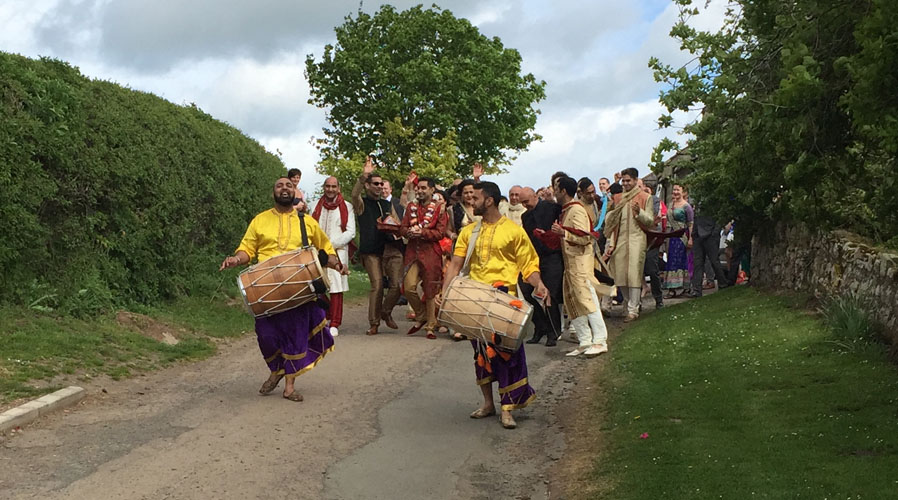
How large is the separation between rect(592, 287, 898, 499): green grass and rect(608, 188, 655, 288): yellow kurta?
110 inches

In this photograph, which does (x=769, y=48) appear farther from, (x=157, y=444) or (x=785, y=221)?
(x=785, y=221)

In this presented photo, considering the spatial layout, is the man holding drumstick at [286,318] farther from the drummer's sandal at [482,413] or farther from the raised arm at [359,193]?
the raised arm at [359,193]

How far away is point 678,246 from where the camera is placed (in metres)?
18.9

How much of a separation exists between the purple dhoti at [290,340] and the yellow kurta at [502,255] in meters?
1.67

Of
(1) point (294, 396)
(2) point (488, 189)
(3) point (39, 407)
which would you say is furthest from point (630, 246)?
(3) point (39, 407)

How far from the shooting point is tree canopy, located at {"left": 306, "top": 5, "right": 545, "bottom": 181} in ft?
153

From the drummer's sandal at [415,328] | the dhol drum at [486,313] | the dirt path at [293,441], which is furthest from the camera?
the drummer's sandal at [415,328]

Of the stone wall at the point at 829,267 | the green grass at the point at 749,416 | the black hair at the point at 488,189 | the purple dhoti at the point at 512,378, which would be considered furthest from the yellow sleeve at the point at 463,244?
the stone wall at the point at 829,267

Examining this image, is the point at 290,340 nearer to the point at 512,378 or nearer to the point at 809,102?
the point at 512,378

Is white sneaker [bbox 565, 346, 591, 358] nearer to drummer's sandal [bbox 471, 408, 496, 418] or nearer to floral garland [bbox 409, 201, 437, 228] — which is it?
floral garland [bbox 409, 201, 437, 228]

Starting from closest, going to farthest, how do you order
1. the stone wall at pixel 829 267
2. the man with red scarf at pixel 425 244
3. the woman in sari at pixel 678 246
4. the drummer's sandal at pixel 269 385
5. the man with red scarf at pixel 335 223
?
the drummer's sandal at pixel 269 385 < the stone wall at pixel 829 267 < the man with red scarf at pixel 335 223 < the man with red scarf at pixel 425 244 < the woman in sari at pixel 678 246

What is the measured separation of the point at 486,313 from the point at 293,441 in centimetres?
176

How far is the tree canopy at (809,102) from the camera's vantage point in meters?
5.35

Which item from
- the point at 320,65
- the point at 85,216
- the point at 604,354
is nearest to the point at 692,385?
the point at 604,354
